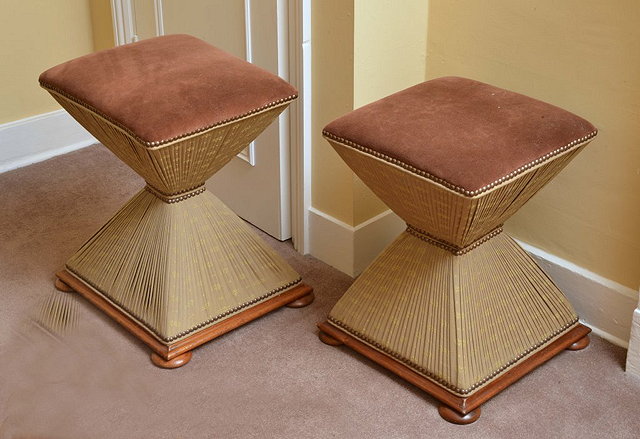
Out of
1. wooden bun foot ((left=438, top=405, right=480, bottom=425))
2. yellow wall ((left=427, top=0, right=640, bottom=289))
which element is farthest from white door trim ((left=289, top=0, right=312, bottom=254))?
wooden bun foot ((left=438, top=405, right=480, bottom=425))

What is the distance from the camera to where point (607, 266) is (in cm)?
219

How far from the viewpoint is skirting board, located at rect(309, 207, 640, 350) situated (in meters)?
2.19

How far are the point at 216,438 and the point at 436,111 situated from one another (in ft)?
2.79

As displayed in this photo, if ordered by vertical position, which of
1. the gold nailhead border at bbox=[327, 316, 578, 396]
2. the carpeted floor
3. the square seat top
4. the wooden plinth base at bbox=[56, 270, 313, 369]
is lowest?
the carpeted floor

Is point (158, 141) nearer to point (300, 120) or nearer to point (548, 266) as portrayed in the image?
point (300, 120)

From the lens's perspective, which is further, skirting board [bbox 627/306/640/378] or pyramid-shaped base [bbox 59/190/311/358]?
pyramid-shaped base [bbox 59/190/311/358]

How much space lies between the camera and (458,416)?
1.96 m

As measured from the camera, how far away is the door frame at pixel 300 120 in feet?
7.66

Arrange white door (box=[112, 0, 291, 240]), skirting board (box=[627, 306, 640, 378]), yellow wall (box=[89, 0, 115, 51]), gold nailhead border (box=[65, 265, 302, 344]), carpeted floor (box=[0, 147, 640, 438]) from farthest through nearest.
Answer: yellow wall (box=[89, 0, 115, 51]) → white door (box=[112, 0, 291, 240]) → gold nailhead border (box=[65, 265, 302, 344]) → skirting board (box=[627, 306, 640, 378]) → carpeted floor (box=[0, 147, 640, 438])

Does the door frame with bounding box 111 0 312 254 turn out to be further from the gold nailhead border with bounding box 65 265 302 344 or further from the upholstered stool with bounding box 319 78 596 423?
the upholstered stool with bounding box 319 78 596 423

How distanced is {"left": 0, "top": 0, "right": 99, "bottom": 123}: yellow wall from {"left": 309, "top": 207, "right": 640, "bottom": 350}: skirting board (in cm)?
121

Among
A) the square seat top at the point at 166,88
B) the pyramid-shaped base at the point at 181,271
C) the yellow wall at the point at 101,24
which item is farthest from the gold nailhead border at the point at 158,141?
the yellow wall at the point at 101,24

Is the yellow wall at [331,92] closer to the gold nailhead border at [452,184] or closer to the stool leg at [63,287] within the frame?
the gold nailhead border at [452,184]

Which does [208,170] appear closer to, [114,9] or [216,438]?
[216,438]
